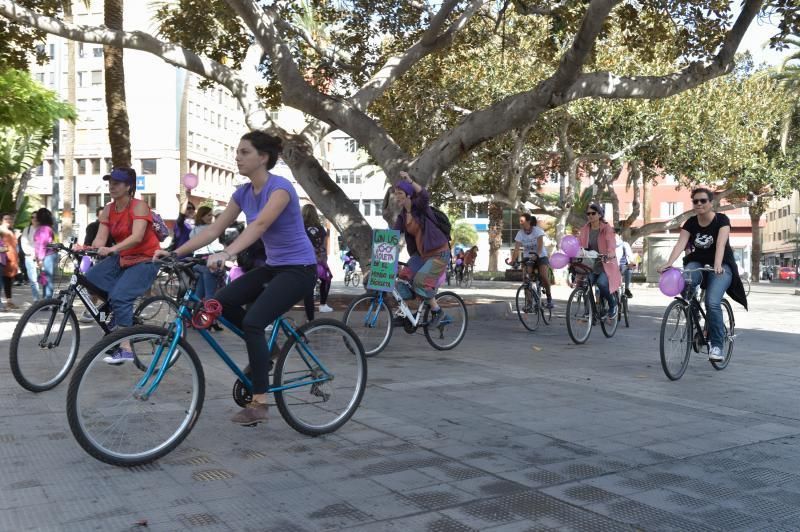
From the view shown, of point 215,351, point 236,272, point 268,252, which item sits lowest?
point 215,351

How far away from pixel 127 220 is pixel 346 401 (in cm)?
274

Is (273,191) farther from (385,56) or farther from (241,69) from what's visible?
(241,69)

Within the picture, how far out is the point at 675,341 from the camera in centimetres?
791

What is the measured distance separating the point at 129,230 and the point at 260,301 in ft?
8.35

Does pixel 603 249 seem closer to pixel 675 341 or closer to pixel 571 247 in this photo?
pixel 571 247

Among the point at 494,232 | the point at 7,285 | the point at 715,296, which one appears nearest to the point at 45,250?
the point at 7,285

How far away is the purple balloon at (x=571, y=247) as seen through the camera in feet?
36.6

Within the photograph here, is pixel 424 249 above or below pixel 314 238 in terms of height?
below

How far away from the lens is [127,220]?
6.91 metres

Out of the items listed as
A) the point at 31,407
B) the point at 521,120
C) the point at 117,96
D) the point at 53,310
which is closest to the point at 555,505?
the point at 31,407

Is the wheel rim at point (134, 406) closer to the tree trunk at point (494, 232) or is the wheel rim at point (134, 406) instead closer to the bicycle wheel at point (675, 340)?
the bicycle wheel at point (675, 340)

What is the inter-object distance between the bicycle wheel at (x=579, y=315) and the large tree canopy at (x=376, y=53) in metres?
2.82

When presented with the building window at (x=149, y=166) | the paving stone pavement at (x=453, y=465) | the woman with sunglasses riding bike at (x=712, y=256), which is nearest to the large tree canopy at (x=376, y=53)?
the woman with sunglasses riding bike at (x=712, y=256)

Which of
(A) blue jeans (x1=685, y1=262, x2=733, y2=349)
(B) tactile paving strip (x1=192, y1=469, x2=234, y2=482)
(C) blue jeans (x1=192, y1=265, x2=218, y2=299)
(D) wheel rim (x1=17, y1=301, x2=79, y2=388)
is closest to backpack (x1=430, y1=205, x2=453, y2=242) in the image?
(A) blue jeans (x1=685, y1=262, x2=733, y2=349)
